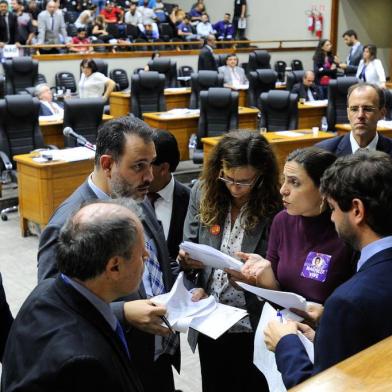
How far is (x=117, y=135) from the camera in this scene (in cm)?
200

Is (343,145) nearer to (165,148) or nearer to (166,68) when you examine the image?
(165,148)

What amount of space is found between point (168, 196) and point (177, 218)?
11 centimetres

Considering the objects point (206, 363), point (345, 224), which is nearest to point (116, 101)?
point (206, 363)

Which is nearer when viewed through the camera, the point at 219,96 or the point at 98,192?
the point at 98,192

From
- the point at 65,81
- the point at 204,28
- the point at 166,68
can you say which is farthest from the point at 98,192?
the point at 204,28

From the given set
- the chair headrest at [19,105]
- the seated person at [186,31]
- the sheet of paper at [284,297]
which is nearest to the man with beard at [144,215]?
the sheet of paper at [284,297]

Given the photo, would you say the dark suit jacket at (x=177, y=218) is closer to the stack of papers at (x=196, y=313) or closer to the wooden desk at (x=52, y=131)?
the stack of papers at (x=196, y=313)

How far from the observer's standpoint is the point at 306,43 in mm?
17047

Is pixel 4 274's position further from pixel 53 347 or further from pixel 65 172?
pixel 53 347

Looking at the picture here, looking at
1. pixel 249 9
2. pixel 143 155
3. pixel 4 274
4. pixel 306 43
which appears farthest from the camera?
pixel 249 9

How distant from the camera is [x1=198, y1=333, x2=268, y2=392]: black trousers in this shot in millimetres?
2344

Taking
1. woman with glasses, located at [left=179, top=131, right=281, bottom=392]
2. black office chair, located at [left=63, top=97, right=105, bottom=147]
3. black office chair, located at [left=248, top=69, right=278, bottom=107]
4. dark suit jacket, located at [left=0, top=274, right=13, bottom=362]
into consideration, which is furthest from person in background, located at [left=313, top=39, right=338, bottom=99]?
dark suit jacket, located at [left=0, top=274, right=13, bottom=362]

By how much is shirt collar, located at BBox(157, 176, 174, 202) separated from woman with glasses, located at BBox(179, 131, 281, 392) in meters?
0.29

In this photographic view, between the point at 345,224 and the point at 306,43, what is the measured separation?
16266mm
